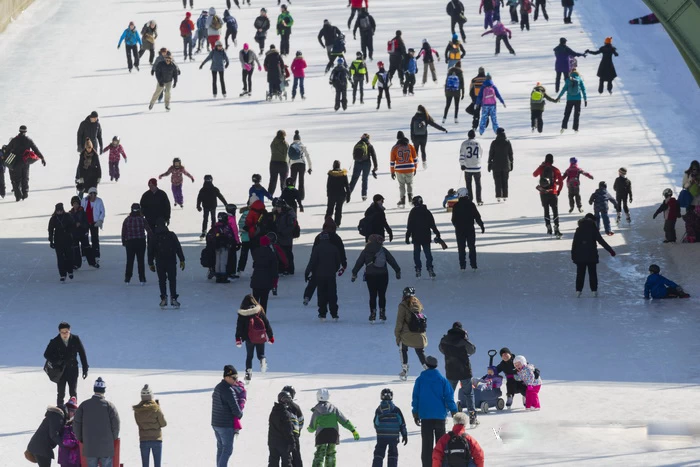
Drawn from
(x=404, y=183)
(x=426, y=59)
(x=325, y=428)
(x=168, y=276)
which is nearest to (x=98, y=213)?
(x=168, y=276)

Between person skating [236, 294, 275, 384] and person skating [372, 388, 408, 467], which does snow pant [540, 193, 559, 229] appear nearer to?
person skating [236, 294, 275, 384]

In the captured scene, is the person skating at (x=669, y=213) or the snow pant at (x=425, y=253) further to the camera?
the person skating at (x=669, y=213)

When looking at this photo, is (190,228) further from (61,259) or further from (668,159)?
(668,159)

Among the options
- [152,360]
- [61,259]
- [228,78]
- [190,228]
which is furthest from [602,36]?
[152,360]

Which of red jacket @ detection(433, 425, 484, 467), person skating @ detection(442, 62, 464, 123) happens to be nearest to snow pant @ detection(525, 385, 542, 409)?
red jacket @ detection(433, 425, 484, 467)

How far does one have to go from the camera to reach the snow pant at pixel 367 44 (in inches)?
1497

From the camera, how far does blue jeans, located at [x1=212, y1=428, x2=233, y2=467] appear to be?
12.7 meters

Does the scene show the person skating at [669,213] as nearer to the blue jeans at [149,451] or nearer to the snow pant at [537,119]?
the snow pant at [537,119]

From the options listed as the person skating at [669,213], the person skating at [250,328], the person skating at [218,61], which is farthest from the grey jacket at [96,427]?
the person skating at [218,61]

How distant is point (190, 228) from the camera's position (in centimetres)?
2377

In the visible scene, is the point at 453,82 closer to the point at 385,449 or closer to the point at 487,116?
the point at 487,116

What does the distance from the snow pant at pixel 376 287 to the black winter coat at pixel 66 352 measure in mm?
4443

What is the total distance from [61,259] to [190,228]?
3536 mm

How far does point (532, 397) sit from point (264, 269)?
412cm
